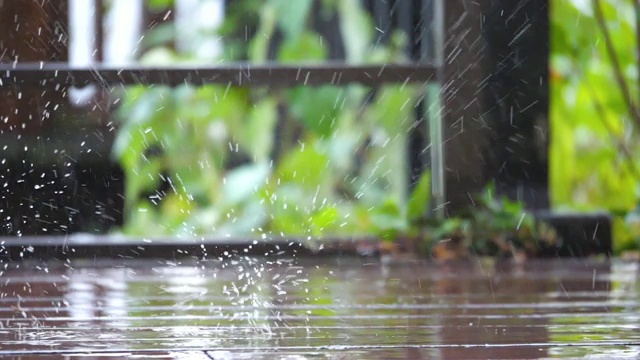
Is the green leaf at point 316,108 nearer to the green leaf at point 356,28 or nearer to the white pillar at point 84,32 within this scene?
the green leaf at point 356,28

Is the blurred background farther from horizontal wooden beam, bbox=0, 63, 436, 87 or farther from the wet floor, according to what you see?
the wet floor

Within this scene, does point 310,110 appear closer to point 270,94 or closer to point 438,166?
point 270,94

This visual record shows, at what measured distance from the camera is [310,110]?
2594mm

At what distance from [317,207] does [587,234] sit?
0.63 meters

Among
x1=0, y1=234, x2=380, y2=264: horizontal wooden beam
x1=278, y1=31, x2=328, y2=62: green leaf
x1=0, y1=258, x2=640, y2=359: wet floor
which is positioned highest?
A: x1=278, y1=31, x2=328, y2=62: green leaf

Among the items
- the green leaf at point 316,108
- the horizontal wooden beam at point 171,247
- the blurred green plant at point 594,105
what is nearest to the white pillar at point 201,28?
the green leaf at point 316,108

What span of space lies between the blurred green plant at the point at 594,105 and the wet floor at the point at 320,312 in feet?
2.25

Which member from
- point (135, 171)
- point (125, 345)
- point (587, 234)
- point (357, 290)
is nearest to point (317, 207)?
point (135, 171)

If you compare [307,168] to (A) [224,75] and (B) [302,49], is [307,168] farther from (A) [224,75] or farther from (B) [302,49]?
(A) [224,75]

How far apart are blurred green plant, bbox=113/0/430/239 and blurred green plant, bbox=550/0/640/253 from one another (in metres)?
0.42

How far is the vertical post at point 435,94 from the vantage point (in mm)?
2285

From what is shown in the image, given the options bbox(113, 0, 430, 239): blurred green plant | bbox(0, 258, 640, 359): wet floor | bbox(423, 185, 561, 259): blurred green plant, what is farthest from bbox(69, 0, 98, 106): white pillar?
bbox(423, 185, 561, 259): blurred green plant

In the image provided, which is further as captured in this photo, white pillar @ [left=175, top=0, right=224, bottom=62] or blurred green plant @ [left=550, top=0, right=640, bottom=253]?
white pillar @ [left=175, top=0, right=224, bottom=62]

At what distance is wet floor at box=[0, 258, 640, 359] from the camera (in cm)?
93
